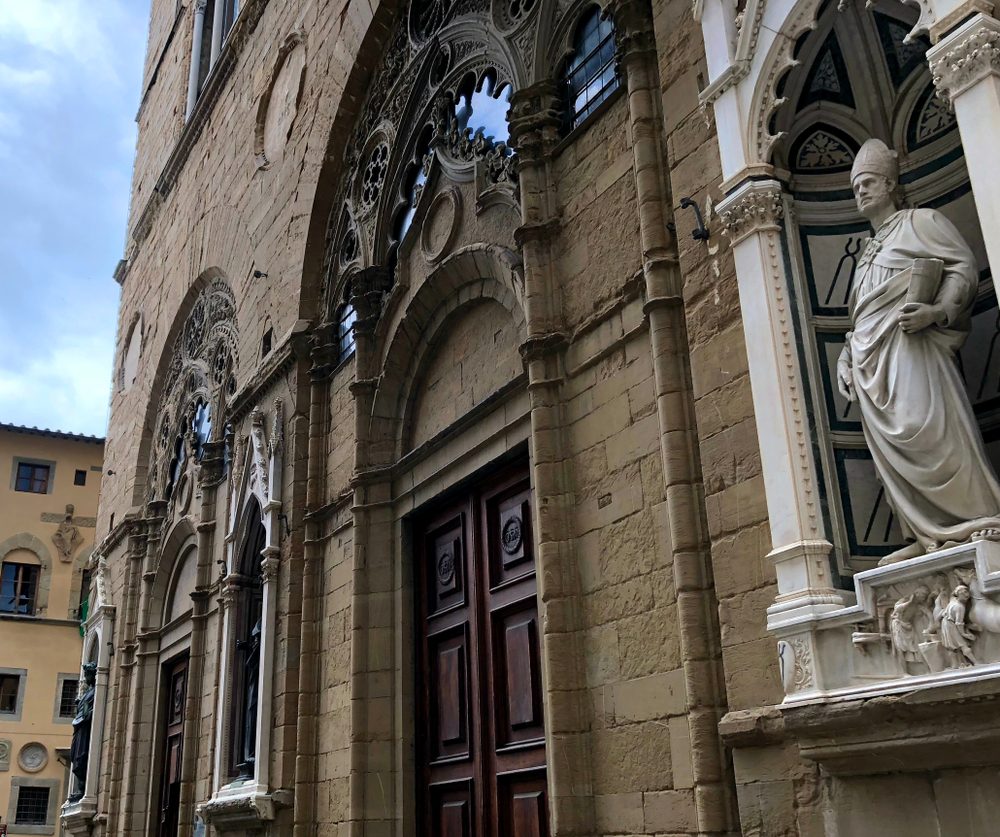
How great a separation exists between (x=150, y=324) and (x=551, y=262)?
13.5 meters

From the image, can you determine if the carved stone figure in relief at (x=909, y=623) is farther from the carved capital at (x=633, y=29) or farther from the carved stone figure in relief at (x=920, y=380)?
the carved capital at (x=633, y=29)

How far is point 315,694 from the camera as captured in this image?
31.9ft

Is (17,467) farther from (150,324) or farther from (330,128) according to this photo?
(330,128)

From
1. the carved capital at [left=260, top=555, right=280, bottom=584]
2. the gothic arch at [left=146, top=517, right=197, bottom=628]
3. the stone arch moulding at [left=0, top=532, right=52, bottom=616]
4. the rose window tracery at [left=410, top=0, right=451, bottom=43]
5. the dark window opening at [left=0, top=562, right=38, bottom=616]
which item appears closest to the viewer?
the rose window tracery at [left=410, top=0, right=451, bottom=43]

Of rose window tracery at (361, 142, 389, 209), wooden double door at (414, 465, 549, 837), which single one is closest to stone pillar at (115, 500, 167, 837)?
rose window tracery at (361, 142, 389, 209)

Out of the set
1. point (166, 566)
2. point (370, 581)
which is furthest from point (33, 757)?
point (370, 581)

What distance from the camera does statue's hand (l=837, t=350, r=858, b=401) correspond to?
4.44m

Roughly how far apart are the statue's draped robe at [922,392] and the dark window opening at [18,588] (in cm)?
3124

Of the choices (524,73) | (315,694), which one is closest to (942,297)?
(524,73)

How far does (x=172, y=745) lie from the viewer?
14.7 meters

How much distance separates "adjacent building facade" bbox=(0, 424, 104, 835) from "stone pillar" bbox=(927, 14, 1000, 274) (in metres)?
28.6

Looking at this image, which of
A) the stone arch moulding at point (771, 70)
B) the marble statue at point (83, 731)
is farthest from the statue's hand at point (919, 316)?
the marble statue at point (83, 731)

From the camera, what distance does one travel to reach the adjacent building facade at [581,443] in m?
4.21

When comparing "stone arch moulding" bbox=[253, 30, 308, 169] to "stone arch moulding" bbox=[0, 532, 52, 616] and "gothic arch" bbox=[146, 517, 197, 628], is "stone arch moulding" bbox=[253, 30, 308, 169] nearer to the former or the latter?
"gothic arch" bbox=[146, 517, 197, 628]
